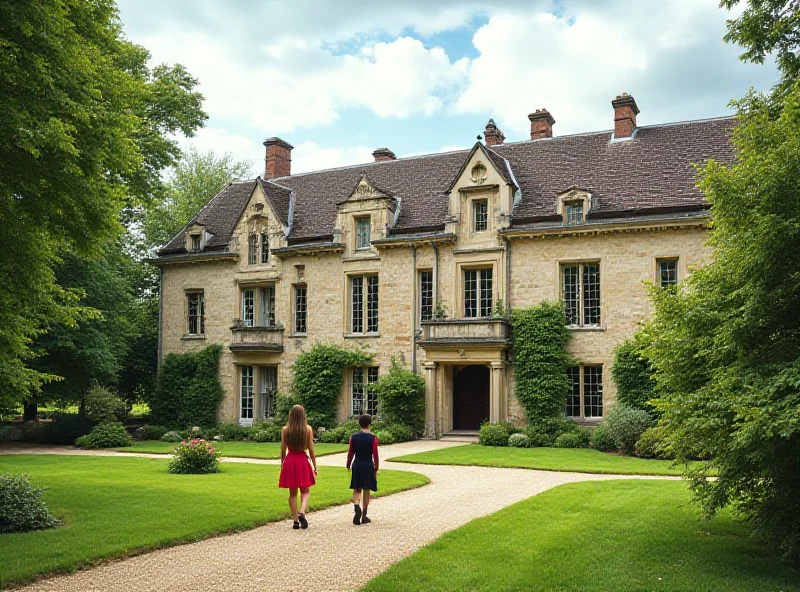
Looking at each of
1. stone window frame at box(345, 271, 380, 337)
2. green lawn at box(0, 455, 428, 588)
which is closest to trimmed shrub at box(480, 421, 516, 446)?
stone window frame at box(345, 271, 380, 337)

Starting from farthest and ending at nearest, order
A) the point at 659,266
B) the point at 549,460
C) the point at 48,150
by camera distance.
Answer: the point at 659,266 → the point at 549,460 → the point at 48,150

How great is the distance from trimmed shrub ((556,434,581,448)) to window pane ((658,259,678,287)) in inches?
246

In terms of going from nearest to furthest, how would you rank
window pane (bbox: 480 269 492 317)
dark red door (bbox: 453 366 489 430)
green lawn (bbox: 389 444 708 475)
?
green lawn (bbox: 389 444 708 475), window pane (bbox: 480 269 492 317), dark red door (bbox: 453 366 489 430)

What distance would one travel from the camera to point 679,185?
27.8 metres

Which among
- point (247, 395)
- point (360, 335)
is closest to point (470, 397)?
point (360, 335)

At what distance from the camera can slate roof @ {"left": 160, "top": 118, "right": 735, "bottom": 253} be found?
28281 mm

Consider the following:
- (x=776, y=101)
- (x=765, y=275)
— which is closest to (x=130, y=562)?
(x=765, y=275)

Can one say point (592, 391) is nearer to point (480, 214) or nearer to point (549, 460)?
point (549, 460)

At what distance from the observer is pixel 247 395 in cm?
3478

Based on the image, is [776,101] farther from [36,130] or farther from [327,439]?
[327,439]

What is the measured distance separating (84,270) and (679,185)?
2347cm

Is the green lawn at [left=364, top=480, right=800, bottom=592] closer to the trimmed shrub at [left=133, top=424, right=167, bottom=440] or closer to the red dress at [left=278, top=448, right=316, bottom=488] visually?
the red dress at [left=278, top=448, right=316, bottom=488]

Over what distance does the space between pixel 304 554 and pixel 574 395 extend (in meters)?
19.7

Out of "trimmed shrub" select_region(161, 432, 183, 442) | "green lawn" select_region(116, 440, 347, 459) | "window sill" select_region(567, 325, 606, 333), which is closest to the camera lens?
"green lawn" select_region(116, 440, 347, 459)
